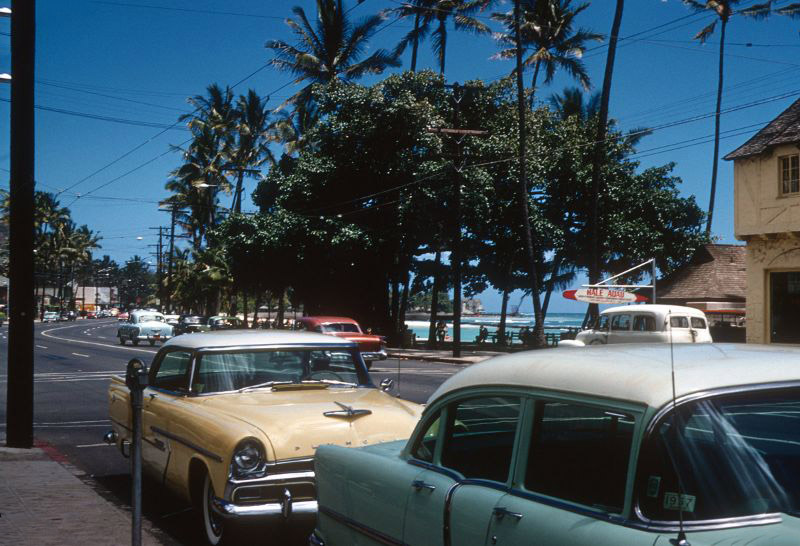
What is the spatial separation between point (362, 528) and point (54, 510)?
4.21 metres

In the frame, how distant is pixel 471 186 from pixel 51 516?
31786 millimetres

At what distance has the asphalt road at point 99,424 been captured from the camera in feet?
23.0

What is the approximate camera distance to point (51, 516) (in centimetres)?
703

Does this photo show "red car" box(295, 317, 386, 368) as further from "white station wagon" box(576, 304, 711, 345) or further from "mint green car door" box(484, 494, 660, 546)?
"mint green car door" box(484, 494, 660, 546)

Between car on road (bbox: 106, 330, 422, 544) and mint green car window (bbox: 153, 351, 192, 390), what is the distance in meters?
0.01

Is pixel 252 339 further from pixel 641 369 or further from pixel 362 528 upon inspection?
pixel 641 369

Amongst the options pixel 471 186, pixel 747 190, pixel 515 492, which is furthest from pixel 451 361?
pixel 515 492

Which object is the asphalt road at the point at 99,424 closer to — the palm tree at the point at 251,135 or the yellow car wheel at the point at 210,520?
the yellow car wheel at the point at 210,520

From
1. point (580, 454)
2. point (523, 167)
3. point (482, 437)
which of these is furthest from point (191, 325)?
point (580, 454)

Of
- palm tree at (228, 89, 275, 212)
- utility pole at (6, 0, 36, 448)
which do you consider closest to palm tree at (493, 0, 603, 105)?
palm tree at (228, 89, 275, 212)

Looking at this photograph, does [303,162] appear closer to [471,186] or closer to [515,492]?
[471,186]

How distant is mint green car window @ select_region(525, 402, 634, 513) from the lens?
2.88 meters

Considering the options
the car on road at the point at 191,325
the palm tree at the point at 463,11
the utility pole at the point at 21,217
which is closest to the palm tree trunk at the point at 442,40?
the palm tree at the point at 463,11

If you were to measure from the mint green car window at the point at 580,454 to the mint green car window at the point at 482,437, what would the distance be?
14cm
